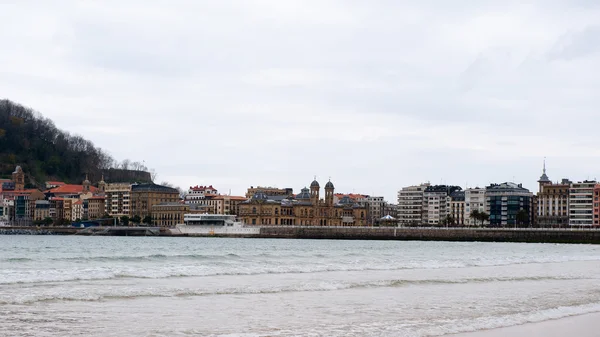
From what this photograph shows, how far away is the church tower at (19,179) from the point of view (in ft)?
544

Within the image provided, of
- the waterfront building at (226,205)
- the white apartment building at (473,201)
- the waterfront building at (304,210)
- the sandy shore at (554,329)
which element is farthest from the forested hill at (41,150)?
the sandy shore at (554,329)

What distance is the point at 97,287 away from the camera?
918 inches

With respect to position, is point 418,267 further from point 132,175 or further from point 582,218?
point 132,175

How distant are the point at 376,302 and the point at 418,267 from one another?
1520cm

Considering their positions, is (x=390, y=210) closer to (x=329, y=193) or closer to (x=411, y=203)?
(x=411, y=203)

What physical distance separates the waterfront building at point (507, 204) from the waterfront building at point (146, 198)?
53.7m

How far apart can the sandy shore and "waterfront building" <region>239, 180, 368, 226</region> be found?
118m

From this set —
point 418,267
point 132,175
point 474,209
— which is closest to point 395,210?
point 474,209

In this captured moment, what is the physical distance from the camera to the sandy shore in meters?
15.9

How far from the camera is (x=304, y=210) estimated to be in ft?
460

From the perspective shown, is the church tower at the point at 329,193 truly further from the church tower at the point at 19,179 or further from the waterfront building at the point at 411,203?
the church tower at the point at 19,179

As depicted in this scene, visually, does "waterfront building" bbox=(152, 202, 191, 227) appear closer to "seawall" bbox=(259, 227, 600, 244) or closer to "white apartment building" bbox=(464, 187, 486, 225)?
"seawall" bbox=(259, 227, 600, 244)

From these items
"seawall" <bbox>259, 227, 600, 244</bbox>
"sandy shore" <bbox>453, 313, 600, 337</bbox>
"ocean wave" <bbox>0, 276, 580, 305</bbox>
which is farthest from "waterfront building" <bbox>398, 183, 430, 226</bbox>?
"sandy shore" <bbox>453, 313, 600, 337</bbox>

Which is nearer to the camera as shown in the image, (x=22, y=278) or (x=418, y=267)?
(x=22, y=278)
